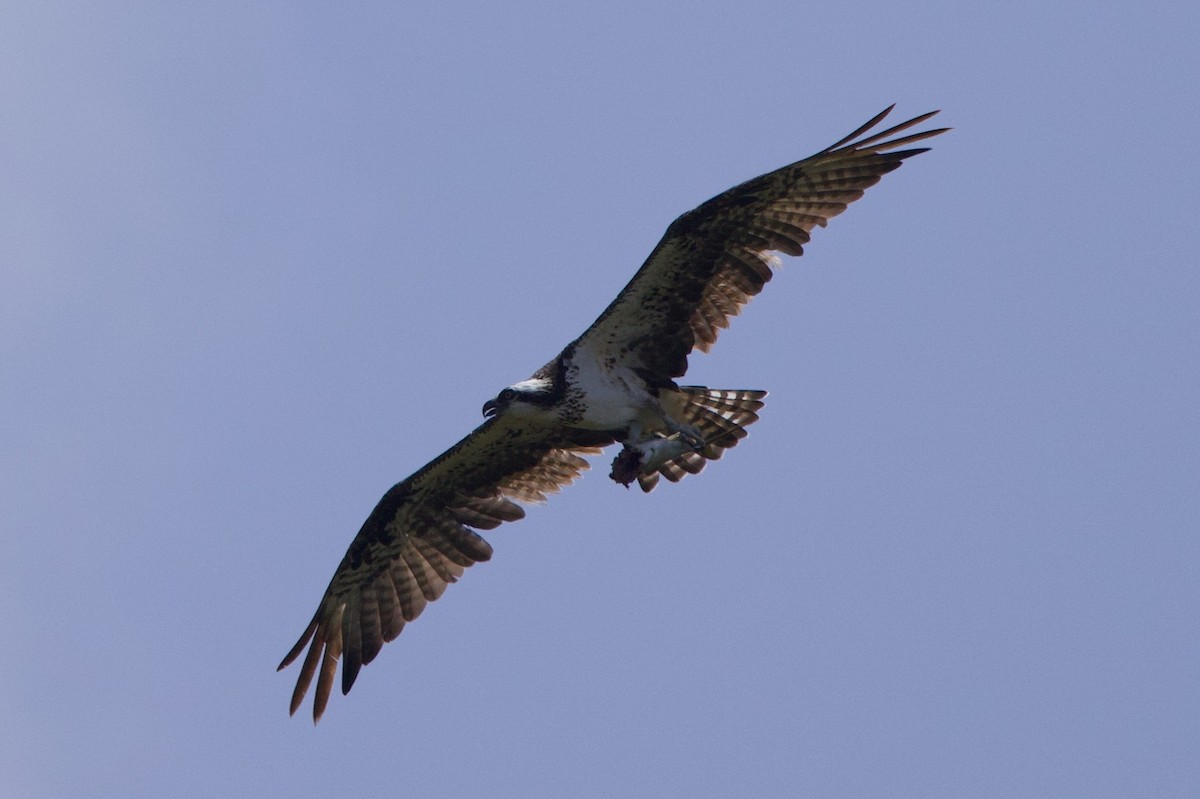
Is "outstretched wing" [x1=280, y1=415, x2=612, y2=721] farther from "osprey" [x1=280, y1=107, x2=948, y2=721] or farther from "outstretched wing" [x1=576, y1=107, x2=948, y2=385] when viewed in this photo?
"outstretched wing" [x1=576, y1=107, x2=948, y2=385]

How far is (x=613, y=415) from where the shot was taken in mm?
13641

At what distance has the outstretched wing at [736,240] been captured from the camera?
1316cm

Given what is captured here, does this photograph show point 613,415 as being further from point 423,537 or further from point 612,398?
point 423,537

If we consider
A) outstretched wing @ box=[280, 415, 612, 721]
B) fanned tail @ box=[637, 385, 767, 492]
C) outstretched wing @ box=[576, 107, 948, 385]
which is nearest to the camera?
outstretched wing @ box=[576, 107, 948, 385]

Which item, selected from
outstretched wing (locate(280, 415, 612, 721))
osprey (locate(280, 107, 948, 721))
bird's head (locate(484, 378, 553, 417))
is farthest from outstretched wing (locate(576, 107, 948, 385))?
outstretched wing (locate(280, 415, 612, 721))

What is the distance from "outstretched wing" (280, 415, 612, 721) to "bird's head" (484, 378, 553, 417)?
0.96 metres

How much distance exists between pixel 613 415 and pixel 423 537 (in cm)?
217

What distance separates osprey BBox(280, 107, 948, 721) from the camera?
1323 centimetres

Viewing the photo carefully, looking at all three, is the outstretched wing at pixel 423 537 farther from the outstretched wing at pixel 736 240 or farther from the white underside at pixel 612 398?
the outstretched wing at pixel 736 240

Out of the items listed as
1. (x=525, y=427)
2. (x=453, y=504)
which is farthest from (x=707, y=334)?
(x=453, y=504)

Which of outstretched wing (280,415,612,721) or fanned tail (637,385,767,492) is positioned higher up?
outstretched wing (280,415,612,721)

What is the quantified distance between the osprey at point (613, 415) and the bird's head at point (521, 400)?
0.03 feet

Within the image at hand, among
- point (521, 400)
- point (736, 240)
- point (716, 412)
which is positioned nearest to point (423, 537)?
point (521, 400)

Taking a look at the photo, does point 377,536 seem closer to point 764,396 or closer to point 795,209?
point 764,396
